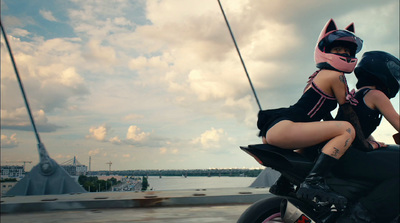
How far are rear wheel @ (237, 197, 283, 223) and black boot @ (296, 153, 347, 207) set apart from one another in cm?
31

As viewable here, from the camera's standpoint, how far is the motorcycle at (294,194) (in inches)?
88.0

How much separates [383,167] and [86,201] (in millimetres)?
6877

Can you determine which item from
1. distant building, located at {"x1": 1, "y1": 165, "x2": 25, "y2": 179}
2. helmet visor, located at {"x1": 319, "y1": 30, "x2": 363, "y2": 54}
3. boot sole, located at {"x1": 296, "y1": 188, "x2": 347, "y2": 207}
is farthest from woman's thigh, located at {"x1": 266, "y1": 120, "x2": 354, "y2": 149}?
distant building, located at {"x1": 1, "y1": 165, "x2": 25, "y2": 179}

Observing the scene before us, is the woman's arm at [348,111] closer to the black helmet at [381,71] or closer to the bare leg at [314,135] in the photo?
the bare leg at [314,135]

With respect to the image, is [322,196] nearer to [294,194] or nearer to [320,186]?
[320,186]

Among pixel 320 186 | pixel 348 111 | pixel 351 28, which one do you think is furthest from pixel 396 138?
Result: pixel 351 28

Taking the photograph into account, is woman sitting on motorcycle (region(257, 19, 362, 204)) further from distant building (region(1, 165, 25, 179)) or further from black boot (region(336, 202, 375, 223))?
distant building (region(1, 165, 25, 179))

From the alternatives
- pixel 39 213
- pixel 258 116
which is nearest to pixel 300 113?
pixel 258 116

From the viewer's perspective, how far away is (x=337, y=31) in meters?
2.40

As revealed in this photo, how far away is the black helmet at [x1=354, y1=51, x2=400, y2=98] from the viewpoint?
2.38m

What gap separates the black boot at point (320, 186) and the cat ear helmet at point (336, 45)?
0.57 meters

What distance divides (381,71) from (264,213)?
1.13 metres

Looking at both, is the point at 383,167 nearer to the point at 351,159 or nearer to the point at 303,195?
the point at 351,159

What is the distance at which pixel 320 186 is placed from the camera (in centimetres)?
217
